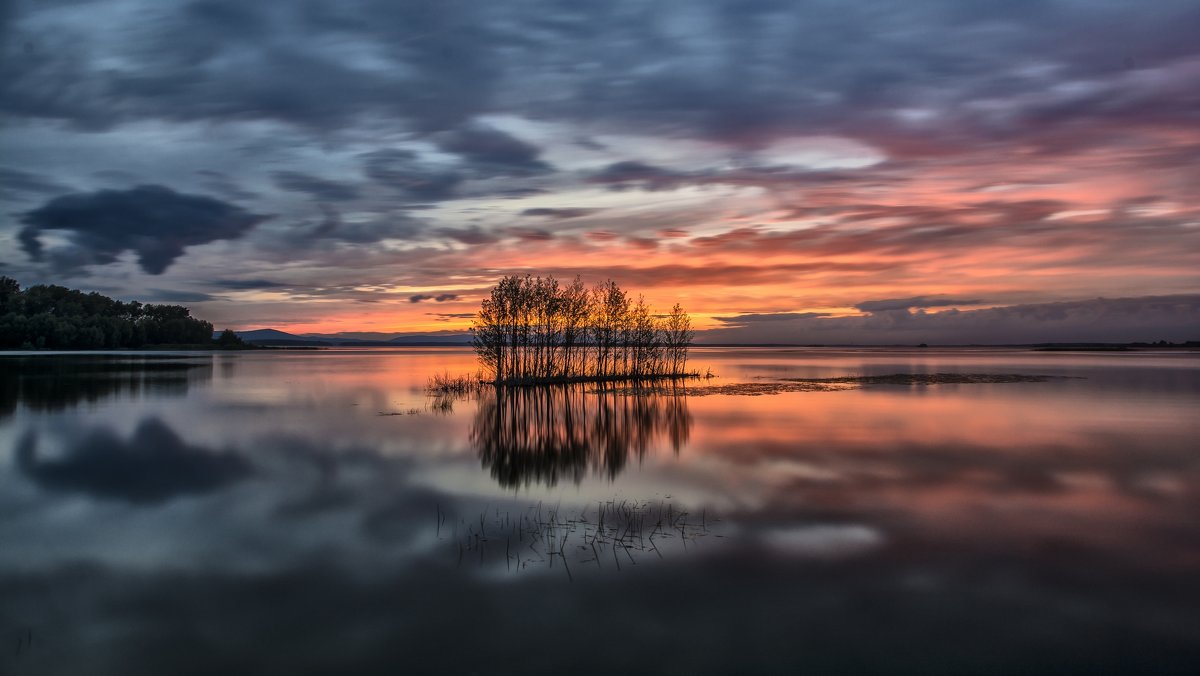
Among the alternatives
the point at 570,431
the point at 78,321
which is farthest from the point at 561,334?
the point at 78,321

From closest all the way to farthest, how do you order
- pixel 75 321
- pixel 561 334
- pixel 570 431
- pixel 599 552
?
pixel 599 552 → pixel 570 431 → pixel 561 334 → pixel 75 321

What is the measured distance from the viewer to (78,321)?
111500mm

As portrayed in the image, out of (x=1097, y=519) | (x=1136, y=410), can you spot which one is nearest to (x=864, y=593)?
(x=1097, y=519)

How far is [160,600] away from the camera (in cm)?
841

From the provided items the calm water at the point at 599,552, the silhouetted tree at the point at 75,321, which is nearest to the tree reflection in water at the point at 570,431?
the calm water at the point at 599,552

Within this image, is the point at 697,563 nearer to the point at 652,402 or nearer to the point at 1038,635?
the point at 1038,635

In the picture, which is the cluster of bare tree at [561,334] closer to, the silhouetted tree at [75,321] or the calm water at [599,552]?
the calm water at [599,552]

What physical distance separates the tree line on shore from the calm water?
108326 millimetres

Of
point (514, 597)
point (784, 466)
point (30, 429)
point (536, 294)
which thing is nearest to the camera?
point (514, 597)

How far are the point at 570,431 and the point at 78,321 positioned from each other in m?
122

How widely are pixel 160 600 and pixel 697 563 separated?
6935 millimetres

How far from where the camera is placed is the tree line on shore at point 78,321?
344 ft

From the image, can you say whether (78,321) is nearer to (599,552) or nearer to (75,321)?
(75,321)

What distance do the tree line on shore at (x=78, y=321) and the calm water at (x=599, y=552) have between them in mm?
108326
